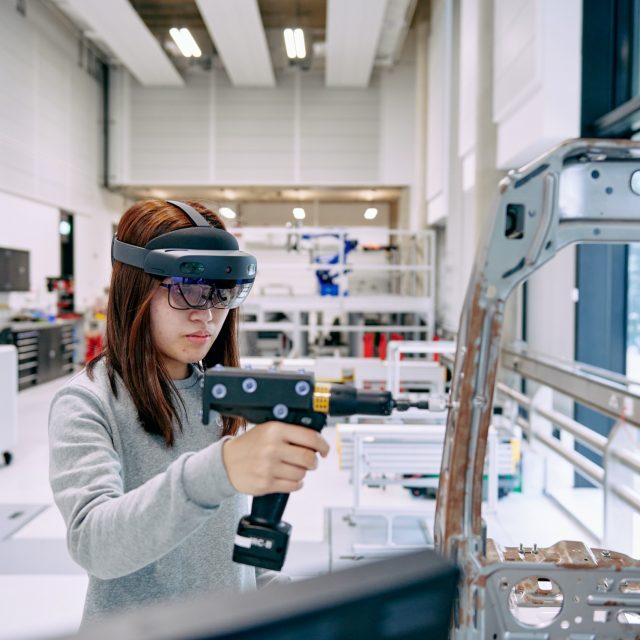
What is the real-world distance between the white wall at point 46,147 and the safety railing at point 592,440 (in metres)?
6.79

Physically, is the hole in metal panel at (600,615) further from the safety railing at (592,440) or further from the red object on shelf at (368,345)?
the red object on shelf at (368,345)

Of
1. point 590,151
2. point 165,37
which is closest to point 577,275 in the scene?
point 590,151

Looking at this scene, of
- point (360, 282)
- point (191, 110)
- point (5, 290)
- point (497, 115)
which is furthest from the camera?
point (360, 282)

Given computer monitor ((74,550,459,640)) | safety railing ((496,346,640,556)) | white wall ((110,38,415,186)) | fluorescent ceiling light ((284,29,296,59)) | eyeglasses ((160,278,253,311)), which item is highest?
fluorescent ceiling light ((284,29,296,59))

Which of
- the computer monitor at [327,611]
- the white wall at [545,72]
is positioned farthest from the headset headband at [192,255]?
the white wall at [545,72]

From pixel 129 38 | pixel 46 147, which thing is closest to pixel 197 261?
pixel 129 38

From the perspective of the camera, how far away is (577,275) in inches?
170

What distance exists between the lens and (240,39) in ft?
27.7

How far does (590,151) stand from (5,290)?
8.11 metres

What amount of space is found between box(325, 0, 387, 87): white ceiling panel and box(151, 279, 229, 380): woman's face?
7.15 metres

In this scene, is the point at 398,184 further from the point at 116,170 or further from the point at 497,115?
the point at 497,115

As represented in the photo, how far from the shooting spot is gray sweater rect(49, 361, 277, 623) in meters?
0.74

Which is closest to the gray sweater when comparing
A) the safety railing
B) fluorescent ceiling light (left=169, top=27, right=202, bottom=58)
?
the safety railing

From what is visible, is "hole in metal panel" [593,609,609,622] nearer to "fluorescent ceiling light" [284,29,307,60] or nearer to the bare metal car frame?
the bare metal car frame
